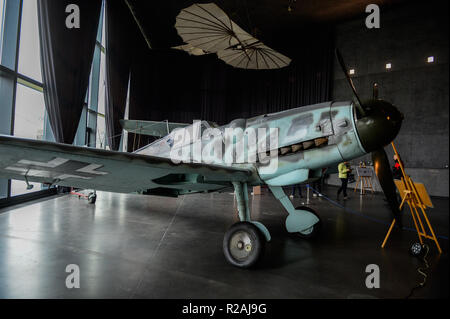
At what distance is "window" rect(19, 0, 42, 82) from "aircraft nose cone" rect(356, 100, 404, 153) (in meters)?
7.31

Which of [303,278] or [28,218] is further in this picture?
[28,218]

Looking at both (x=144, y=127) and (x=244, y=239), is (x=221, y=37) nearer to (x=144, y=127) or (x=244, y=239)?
(x=144, y=127)

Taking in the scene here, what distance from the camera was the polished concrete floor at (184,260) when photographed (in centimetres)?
208

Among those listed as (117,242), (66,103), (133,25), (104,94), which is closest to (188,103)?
(133,25)

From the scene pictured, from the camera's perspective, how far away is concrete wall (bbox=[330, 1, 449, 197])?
409 inches

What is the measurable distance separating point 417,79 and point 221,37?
9201mm

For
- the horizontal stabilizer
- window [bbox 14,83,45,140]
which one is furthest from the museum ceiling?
window [bbox 14,83,45,140]

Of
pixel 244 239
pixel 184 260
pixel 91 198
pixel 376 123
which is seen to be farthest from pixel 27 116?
pixel 376 123

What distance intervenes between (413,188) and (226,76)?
14740 millimetres

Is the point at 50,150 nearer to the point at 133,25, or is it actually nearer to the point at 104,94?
the point at 104,94

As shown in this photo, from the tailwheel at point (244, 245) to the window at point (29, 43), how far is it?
6524mm

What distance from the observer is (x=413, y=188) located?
11.0 ft

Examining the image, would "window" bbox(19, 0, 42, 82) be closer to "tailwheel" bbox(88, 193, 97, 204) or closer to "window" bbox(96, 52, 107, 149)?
"tailwheel" bbox(88, 193, 97, 204)

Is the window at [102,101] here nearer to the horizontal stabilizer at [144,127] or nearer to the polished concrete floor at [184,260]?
the horizontal stabilizer at [144,127]
